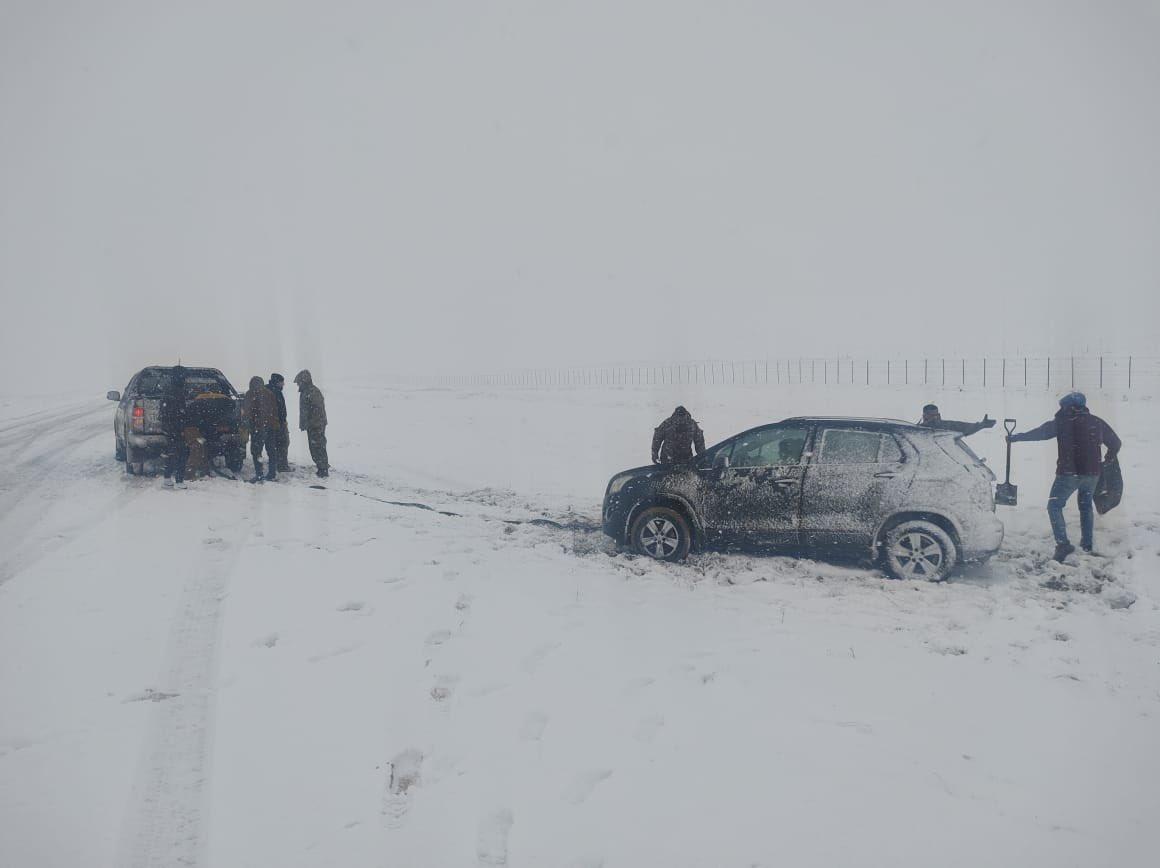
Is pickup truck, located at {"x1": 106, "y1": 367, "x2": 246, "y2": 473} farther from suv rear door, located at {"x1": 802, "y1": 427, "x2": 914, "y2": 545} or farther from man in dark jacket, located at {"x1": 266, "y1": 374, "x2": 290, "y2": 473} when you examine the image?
suv rear door, located at {"x1": 802, "y1": 427, "x2": 914, "y2": 545}

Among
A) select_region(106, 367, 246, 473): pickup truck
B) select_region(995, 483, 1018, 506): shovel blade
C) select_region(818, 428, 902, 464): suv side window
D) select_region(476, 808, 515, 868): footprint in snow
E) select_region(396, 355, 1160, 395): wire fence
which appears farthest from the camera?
select_region(396, 355, 1160, 395): wire fence

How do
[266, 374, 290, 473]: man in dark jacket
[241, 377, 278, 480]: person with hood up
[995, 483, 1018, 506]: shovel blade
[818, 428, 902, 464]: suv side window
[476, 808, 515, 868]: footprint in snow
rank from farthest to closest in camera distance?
[266, 374, 290, 473]: man in dark jacket < [241, 377, 278, 480]: person with hood up < [995, 483, 1018, 506]: shovel blade < [818, 428, 902, 464]: suv side window < [476, 808, 515, 868]: footprint in snow

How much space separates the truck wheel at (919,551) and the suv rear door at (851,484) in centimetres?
22

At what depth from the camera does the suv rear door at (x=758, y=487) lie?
6.73 metres

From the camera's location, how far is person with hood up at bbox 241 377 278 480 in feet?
37.2

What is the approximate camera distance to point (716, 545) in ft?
22.9

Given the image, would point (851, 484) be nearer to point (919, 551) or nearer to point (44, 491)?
point (919, 551)

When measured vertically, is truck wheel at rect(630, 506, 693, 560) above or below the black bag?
below

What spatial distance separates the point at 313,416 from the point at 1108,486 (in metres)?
12.1

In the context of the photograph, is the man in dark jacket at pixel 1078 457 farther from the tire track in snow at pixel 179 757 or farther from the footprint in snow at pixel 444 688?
the tire track in snow at pixel 179 757

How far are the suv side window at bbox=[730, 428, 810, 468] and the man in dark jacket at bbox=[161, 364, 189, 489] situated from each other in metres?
9.28

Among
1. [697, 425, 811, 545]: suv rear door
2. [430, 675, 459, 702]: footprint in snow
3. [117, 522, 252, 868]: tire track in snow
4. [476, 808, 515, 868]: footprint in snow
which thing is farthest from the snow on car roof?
[117, 522, 252, 868]: tire track in snow

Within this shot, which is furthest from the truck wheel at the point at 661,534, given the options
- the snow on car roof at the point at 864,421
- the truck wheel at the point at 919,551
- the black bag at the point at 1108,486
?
the black bag at the point at 1108,486

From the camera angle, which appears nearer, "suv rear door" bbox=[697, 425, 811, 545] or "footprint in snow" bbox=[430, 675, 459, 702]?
"footprint in snow" bbox=[430, 675, 459, 702]
